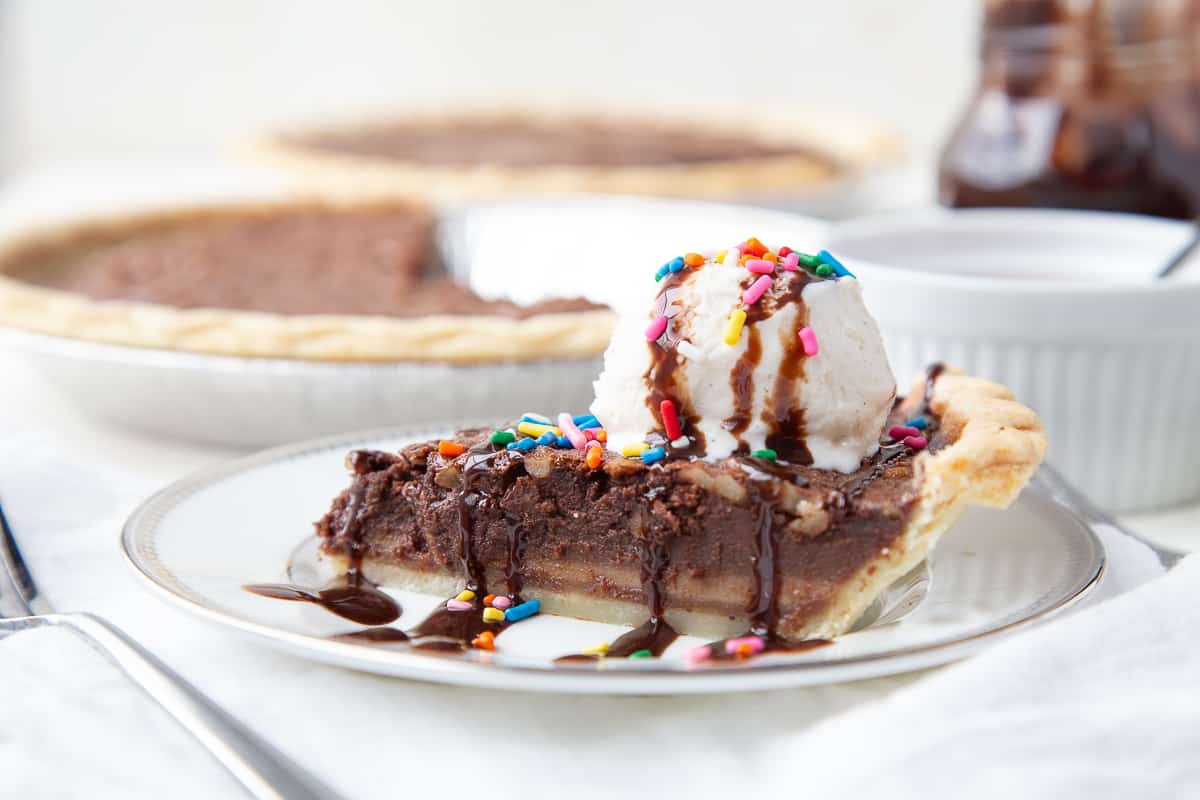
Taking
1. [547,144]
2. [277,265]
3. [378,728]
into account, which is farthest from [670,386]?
[547,144]

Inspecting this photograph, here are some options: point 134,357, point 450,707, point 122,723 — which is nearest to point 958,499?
point 450,707

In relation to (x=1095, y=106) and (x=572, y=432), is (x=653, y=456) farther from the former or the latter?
(x=1095, y=106)

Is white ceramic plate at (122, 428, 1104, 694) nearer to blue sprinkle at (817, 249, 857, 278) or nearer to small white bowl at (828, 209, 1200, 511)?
small white bowl at (828, 209, 1200, 511)

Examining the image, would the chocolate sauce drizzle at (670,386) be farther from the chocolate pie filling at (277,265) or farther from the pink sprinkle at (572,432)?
the chocolate pie filling at (277,265)

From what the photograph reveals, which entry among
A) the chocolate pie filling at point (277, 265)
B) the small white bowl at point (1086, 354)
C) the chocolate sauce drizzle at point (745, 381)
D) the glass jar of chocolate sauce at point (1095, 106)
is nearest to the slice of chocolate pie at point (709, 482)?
the chocolate sauce drizzle at point (745, 381)

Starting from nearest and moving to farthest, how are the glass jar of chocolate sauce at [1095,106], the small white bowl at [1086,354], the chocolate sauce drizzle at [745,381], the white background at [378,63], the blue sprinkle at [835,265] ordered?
the chocolate sauce drizzle at [745,381] < the blue sprinkle at [835,265] < the small white bowl at [1086,354] < the glass jar of chocolate sauce at [1095,106] < the white background at [378,63]

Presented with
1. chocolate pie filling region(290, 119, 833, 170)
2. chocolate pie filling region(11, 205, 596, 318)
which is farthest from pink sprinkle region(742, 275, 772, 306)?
chocolate pie filling region(290, 119, 833, 170)

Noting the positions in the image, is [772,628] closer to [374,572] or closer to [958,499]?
[958,499]
